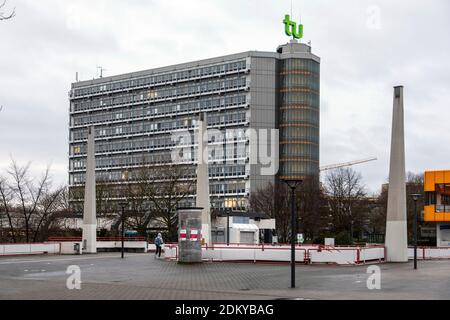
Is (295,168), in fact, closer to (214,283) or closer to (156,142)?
(156,142)

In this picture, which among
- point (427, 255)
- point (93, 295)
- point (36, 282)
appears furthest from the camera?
point (427, 255)

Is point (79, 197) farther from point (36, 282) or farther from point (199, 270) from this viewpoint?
point (36, 282)

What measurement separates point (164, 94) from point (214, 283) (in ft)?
419

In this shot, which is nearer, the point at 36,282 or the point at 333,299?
the point at 333,299

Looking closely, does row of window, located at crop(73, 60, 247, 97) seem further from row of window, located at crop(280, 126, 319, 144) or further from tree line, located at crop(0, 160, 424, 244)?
tree line, located at crop(0, 160, 424, 244)

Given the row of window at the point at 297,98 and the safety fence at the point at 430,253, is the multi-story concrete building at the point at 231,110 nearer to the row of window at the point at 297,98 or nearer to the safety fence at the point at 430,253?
the row of window at the point at 297,98

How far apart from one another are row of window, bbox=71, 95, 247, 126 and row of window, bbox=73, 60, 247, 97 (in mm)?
5435

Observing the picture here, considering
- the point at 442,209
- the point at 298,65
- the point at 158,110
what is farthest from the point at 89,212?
the point at 158,110

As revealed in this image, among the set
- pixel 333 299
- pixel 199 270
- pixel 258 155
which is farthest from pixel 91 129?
pixel 258 155

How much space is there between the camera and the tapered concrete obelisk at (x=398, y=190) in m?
37.5

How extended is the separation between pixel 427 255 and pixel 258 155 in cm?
9599

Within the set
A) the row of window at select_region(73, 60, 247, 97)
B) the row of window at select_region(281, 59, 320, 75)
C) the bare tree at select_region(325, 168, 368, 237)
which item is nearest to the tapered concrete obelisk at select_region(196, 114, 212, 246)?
the bare tree at select_region(325, 168, 368, 237)

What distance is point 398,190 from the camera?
37500 mm
